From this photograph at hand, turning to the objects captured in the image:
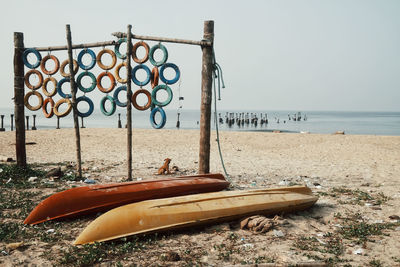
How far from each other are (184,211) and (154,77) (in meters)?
3.91

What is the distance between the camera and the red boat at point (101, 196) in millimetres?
4668

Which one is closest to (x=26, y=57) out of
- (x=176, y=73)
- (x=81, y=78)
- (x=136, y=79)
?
(x=81, y=78)

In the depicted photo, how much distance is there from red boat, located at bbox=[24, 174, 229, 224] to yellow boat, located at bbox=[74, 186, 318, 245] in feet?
1.78

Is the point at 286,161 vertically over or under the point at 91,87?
under

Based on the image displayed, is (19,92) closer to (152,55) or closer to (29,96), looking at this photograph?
(29,96)

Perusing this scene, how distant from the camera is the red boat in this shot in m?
4.67

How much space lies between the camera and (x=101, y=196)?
487cm

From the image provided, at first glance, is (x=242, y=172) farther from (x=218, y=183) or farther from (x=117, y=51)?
(x=117, y=51)

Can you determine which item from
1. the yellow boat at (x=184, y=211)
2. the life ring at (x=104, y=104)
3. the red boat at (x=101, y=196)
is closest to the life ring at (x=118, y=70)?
the life ring at (x=104, y=104)

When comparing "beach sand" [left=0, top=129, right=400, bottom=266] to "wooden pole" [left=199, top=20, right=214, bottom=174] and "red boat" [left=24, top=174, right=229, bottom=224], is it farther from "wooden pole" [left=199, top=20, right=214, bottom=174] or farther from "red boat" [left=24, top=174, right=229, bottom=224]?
"wooden pole" [left=199, top=20, right=214, bottom=174]

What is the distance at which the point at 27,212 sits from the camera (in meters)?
5.07

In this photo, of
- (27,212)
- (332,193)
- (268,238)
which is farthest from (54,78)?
(332,193)

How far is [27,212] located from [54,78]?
4.22 meters

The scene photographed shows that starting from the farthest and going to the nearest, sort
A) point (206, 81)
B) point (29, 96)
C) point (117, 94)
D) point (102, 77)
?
point (29, 96)
point (102, 77)
point (117, 94)
point (206, 81)
